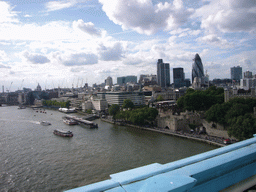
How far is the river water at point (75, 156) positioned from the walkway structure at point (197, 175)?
7.60 metres

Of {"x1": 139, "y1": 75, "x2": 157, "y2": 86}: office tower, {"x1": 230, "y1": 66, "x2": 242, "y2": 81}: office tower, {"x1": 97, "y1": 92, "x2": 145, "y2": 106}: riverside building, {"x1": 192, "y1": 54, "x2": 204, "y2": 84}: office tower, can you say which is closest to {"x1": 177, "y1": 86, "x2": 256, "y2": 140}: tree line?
{"x1": 97, "y1": 92, "x2": 145, "y2": 106}: riverside building

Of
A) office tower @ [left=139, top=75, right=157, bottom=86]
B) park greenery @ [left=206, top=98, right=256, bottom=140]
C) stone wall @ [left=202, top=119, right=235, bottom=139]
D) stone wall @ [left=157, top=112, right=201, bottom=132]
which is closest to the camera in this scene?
park greenery @ [left=206, top=98, right=256, bottom=140]

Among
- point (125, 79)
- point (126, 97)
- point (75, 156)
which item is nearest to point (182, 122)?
point (75, 156)

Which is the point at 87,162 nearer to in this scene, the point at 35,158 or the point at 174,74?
the point at 35,158

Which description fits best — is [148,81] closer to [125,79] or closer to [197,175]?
[125,79]

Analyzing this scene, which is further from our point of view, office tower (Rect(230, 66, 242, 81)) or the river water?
office tower (Rect(230, 66, 242, 81))

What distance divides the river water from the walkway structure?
7.60 meters

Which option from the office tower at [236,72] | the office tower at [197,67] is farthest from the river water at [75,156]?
the office tower at [236,72]

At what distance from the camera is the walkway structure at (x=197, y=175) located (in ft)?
7.41

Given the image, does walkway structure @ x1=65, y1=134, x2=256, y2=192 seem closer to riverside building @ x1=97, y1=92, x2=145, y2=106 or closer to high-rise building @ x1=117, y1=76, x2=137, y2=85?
riverside building @ x1=97, y1=92, x2=145, y2=106

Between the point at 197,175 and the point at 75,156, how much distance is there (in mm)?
11913

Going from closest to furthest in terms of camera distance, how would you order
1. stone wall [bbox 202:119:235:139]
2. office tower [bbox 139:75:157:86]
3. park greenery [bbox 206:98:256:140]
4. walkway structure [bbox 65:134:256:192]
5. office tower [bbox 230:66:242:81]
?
1. walkway structure [bbox 65:134:256:192]
2. park greenery [bbox 206:98:256:140]
3. stone wall [bbox 202:119:235:139]
4. office tower [bbox 139:75:157:86]
5. office tower [bbox 230:66:242:81]

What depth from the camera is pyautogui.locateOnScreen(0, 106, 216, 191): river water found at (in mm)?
9934

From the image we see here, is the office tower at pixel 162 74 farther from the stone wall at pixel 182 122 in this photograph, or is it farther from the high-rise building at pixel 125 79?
the stone wall at pixel 182 122
